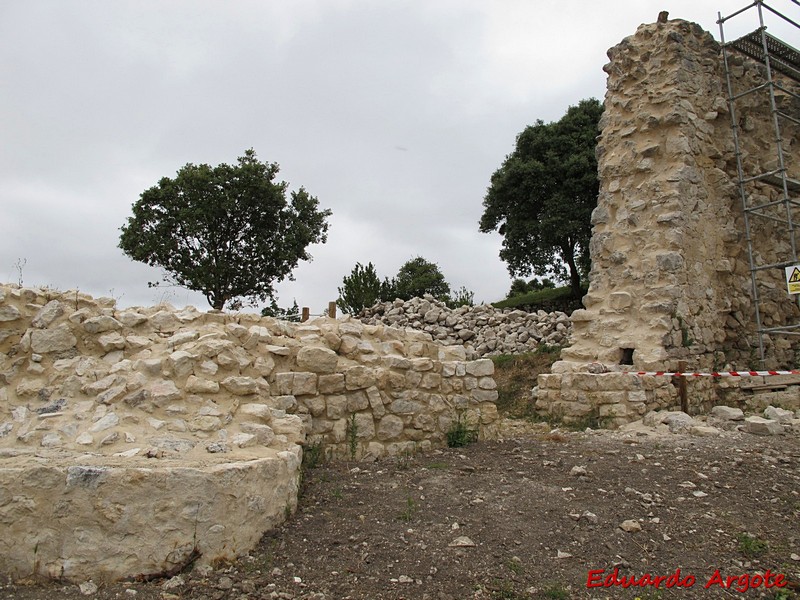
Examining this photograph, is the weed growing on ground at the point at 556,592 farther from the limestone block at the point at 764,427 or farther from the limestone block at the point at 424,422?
the limestone block at the point at 764,427

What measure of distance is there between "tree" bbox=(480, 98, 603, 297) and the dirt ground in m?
17.1

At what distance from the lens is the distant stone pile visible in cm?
1345

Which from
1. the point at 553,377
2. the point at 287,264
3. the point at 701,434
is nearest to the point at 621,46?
the point at 553,377

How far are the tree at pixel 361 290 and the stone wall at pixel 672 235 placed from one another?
13.1 meters

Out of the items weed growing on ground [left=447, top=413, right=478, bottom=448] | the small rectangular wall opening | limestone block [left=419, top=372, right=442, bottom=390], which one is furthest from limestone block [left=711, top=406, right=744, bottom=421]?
limestone block [left=419, top=372, right=442, bottom=390]

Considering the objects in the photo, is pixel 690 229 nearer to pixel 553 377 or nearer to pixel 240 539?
pixel 553 377

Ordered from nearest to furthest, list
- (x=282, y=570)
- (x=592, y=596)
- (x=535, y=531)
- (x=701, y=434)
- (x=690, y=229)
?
(x=592, y=596)
(x=282, y=570)
(x=535, y=531)
(x=701, y=434)
(x=690, y=229)

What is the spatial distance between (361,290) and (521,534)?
19224mm

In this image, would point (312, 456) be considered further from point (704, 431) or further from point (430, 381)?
point (704, 431)

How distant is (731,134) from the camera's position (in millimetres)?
9602

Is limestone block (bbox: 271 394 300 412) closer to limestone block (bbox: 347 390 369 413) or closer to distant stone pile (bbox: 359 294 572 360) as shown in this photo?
limestone block (bbox: 347 390 369 413)

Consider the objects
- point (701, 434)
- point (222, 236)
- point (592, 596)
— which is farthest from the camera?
point (222, 236)

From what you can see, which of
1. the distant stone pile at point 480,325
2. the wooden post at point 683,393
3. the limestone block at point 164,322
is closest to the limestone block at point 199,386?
the limestone block at point 164,322

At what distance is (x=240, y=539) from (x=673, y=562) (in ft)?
8.16
